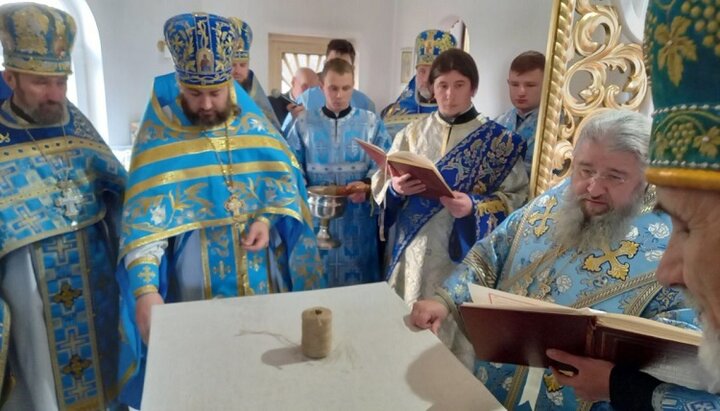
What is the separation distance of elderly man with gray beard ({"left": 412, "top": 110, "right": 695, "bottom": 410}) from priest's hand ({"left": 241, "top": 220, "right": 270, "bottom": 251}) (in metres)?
0.72

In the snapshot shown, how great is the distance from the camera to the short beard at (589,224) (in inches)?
56.1

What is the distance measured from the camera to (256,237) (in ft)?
6.40

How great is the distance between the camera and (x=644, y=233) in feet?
4.67

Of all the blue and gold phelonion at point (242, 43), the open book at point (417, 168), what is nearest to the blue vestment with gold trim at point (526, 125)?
the open book at point (417, 168)

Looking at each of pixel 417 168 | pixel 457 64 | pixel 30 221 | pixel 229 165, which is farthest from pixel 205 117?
pixel 457 64

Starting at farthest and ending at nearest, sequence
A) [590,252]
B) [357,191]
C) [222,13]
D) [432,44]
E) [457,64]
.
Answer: [222,13]
[432,44]
[357,191]
[457,64]
[590,252]

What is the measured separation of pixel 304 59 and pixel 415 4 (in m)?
1.94

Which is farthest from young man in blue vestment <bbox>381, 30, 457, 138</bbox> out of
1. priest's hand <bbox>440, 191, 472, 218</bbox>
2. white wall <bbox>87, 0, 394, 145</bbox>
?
white wall <bbox>87, 0, 394, 145</bbox>

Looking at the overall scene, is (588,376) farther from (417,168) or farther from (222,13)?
(222,13)

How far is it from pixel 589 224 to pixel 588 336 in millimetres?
486

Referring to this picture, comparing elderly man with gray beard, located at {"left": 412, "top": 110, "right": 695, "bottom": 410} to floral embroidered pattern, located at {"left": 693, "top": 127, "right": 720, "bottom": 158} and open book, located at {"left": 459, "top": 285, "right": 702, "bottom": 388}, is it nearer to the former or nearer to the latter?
open book, located at {"left": 459, "top": 285, "right": 702, "bottom": 388}

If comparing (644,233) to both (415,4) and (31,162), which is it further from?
(415,4)

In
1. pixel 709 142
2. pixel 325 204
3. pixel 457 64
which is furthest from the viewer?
pixel 325 204

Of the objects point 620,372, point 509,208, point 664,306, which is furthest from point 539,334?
point 509,208
